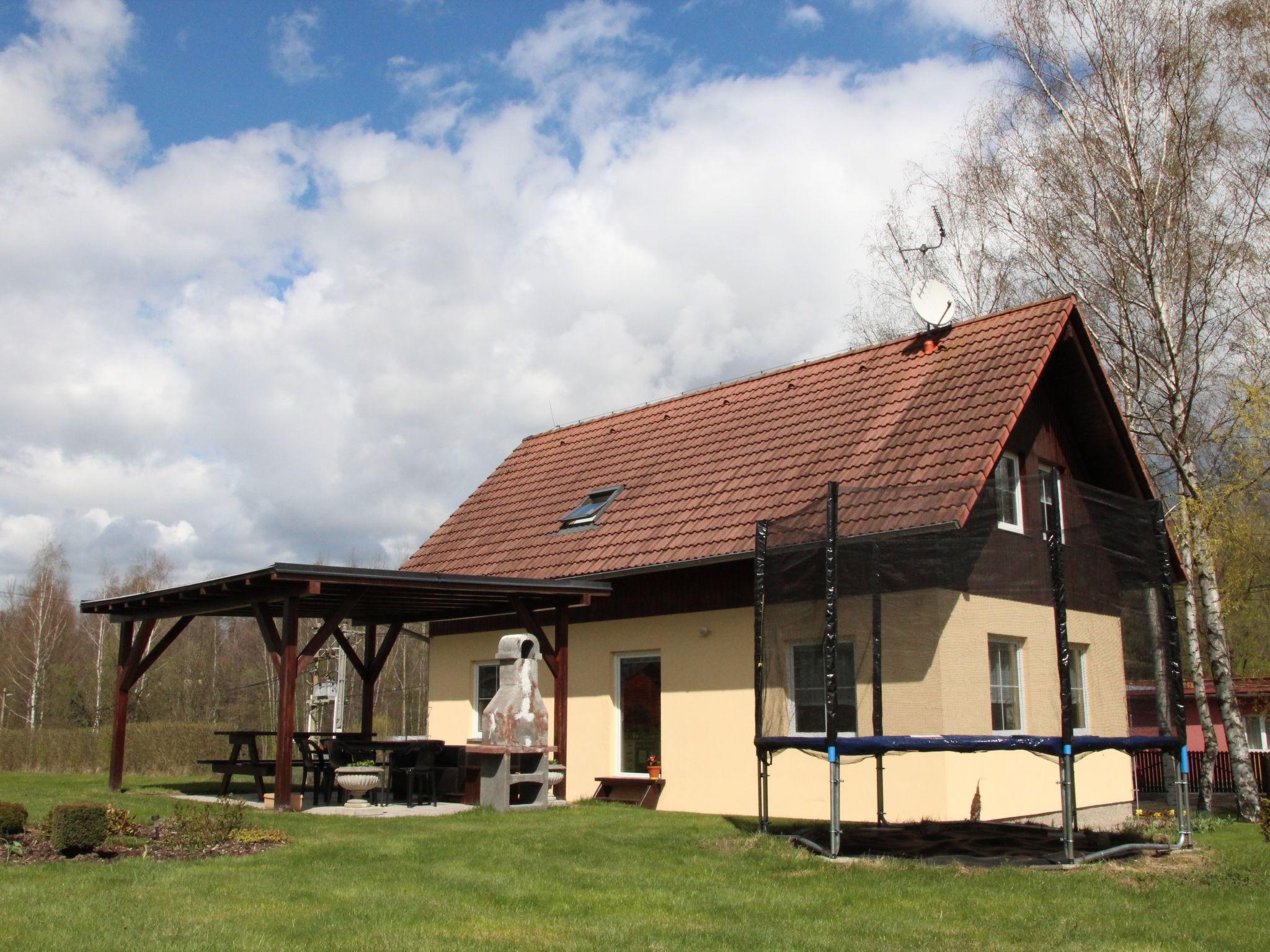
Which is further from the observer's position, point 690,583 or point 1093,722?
point 690,583

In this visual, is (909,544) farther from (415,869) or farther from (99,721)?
(99,721)

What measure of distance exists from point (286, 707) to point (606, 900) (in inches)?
223

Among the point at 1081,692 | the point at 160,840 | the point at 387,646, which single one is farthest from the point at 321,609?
the point at 1081,692

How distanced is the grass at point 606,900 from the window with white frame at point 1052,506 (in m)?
2.59

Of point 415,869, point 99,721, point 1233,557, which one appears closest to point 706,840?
point 415,869

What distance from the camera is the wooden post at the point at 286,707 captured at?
11539mm

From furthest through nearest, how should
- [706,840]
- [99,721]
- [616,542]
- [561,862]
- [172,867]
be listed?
[99,721] → [616,542] → [706,840] → [561,862] → [172,867]

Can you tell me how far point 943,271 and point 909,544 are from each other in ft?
43.4

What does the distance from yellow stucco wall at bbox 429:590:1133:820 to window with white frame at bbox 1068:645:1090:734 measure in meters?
0.09

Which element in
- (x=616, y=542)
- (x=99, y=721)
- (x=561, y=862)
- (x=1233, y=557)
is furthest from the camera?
(x=99, y=721)

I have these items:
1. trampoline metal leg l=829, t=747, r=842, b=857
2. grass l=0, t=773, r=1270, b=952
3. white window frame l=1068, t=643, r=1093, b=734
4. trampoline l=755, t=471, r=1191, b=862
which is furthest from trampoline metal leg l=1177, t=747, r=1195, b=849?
trampoline metal leg l=829, t=747, r=842, b=857

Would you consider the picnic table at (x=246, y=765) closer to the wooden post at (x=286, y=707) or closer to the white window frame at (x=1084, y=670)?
the wooden post at (x=286, y=707)

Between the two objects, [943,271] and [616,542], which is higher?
[943,271]

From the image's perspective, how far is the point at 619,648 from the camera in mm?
14344
